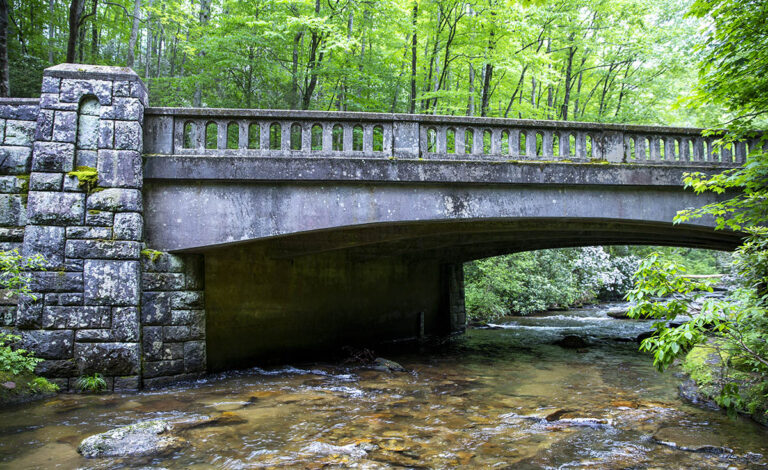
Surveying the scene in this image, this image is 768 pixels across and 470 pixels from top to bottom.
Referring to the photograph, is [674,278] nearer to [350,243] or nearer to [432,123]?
[432,123]

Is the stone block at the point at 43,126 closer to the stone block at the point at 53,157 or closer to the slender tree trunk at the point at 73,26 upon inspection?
the stone block at the point at 53,157

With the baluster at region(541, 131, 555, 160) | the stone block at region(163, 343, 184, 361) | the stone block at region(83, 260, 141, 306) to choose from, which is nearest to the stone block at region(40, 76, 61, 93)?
the stone block at region(83, 260, 141, 306)

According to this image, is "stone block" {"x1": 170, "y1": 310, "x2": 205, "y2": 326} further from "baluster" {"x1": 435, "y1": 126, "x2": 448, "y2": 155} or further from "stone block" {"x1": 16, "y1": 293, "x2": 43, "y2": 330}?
"baluster" {"x1": 435, "y1": 126, "x2": 448, "y2": 155}

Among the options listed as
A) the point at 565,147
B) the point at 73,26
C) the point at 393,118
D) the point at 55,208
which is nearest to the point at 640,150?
the point at 565,147

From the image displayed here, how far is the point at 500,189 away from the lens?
7238mm

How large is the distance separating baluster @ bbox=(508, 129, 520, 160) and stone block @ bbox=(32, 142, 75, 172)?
5.95 metres

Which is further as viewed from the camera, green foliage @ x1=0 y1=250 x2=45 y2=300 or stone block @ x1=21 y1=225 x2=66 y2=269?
stone block @ x1=21 y1=225 x2=66 y2=269

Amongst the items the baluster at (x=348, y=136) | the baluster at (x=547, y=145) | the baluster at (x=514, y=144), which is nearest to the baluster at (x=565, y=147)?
the baluster at (x=547, y=145)

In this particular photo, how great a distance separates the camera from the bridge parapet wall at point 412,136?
6625 mm

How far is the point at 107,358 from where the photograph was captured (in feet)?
19.6

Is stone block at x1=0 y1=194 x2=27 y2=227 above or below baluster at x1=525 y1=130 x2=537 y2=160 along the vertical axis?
below

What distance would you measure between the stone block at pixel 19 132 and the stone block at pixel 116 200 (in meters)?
1.16

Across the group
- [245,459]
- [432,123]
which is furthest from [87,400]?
[432,123]

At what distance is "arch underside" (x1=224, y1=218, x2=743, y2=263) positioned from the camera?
27.1ft
